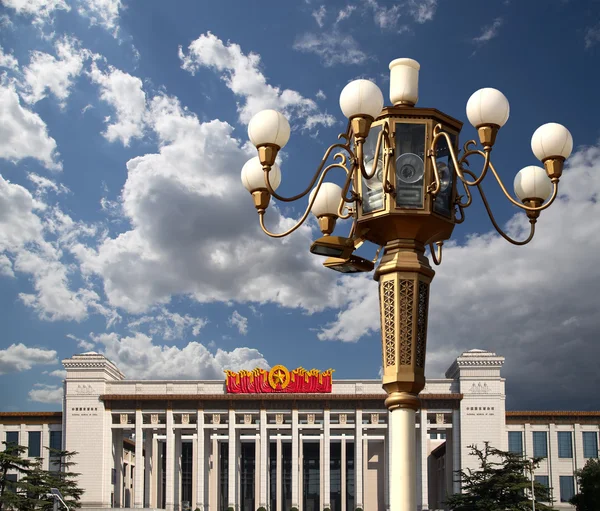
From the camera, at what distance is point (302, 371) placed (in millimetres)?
62500

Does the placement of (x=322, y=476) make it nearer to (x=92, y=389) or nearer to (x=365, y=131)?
(x=92, y=389)

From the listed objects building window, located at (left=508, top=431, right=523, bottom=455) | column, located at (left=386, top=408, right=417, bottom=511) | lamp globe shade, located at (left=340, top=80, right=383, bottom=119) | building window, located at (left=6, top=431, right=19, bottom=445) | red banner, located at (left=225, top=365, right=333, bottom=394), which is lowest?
column, located at (left=386, top=408, right=417, bottom=511)

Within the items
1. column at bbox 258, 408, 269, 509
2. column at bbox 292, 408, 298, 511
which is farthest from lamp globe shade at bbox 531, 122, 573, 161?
column at bbox 258, 408, 269, 509

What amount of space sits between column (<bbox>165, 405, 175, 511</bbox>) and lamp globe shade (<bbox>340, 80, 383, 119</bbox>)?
180 feet

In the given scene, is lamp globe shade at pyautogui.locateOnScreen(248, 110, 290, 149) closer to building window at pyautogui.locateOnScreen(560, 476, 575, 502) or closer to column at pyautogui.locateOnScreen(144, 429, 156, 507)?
column at pyautogui.locateOnScreen(144, 429, 156, 507)

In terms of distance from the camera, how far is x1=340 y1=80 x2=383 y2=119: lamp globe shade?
27.4 ft

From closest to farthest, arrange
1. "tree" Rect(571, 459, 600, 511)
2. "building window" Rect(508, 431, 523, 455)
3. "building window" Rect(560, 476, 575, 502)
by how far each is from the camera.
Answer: "tree" Rect(571, 459, 600, 511) → "building window" Rect(560, 476, 575, 502) → "building window" Rect(508, 431, 523, 455)

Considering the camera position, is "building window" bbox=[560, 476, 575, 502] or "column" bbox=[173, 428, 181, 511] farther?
"building window" bbox=[560, 476, 575, 502]

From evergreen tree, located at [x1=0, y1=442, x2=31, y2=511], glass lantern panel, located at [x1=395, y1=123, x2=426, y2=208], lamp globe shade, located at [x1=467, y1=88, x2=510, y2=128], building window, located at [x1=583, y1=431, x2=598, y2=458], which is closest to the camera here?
→ glass lantern panel, located at [x1=395, y1=123, x2=426, y2=208]

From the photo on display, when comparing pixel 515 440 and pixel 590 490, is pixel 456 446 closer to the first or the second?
pixel 515 440

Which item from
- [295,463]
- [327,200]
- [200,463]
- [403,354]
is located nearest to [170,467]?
[200,463]

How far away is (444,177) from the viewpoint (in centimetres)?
858

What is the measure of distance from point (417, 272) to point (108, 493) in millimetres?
56711

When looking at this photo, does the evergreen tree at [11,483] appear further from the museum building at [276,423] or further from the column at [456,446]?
the column at [456,446]
